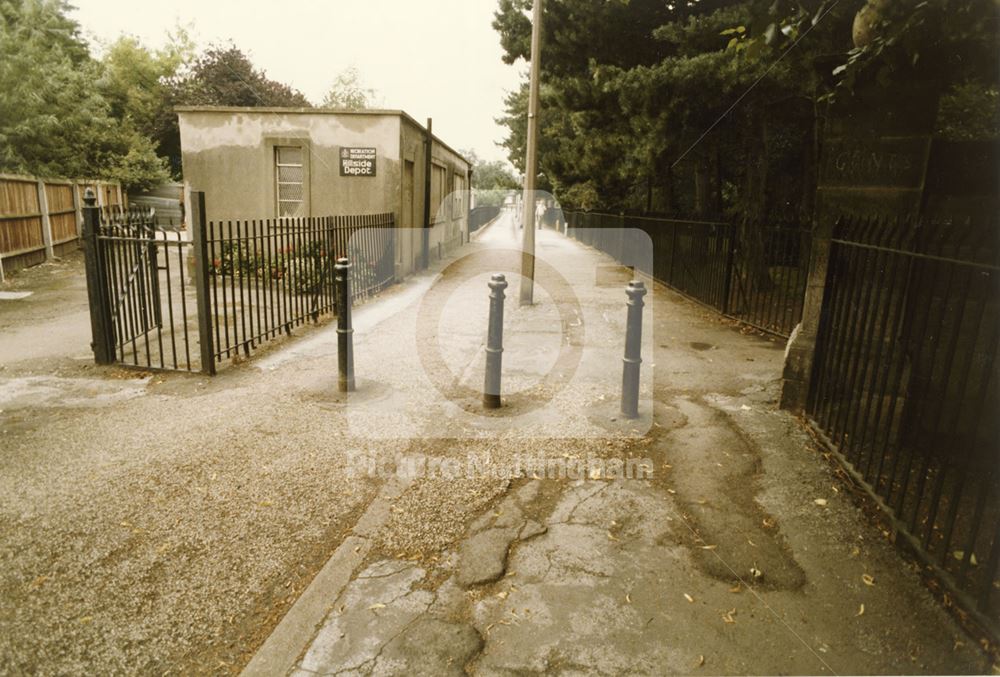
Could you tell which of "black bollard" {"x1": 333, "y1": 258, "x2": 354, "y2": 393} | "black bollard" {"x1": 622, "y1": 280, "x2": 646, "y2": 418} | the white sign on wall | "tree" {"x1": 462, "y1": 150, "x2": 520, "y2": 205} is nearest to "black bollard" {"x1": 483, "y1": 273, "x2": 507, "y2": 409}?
"black bollard" {"x1": 622, "y1": 280, "x2": 646, "y2": 418}

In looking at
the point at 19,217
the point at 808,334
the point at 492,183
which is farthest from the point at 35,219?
the point at 492,183

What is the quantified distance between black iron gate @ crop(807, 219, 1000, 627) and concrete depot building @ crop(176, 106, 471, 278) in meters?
9.99

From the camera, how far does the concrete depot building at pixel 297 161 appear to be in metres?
13.0

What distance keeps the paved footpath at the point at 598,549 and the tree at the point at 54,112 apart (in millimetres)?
24651

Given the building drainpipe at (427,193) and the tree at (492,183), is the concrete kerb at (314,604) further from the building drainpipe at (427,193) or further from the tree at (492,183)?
the tree at (492,183)

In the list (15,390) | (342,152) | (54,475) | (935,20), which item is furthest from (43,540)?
(342,152)

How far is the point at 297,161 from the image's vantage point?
13461 mm

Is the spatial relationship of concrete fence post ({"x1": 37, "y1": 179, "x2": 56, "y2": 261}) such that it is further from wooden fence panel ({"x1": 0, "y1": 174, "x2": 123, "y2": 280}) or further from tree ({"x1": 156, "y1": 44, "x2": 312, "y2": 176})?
tree ({"x1": 156, "y1": 44, "x2": 312, "y2": 176})

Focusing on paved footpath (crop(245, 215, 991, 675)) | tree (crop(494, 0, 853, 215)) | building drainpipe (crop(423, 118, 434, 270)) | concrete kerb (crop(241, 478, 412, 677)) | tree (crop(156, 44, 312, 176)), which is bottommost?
concrete kerb (crop(241, 478, 412, 677))

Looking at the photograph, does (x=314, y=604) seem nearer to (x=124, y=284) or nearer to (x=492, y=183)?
(x=124, y=284)

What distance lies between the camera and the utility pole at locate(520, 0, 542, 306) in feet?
34.2

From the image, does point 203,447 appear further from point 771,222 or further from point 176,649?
point 771,222

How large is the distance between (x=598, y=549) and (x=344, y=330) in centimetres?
331

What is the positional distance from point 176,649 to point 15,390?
461 centimetres
